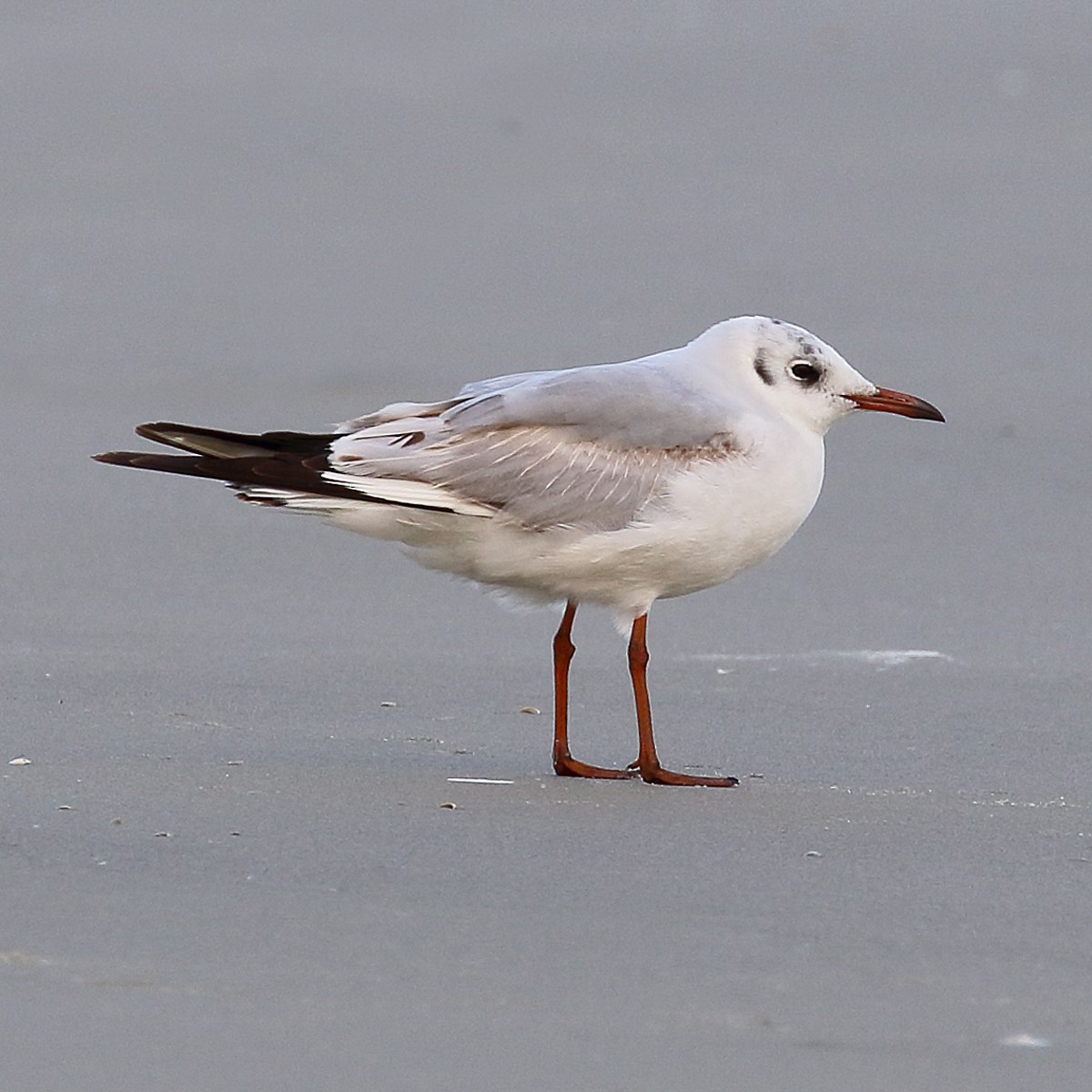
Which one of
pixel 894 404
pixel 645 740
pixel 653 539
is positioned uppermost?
pixel 894 404

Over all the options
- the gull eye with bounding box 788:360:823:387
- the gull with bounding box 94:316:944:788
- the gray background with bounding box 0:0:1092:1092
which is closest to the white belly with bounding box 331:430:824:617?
the gull with bounding box 94:316:944:788

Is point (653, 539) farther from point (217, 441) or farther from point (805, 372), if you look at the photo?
point (217, 441)

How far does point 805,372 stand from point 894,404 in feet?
0.85

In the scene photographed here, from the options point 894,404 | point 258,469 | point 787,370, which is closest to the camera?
point 258,469

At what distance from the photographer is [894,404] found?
17.1 ft

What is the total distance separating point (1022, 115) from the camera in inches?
388

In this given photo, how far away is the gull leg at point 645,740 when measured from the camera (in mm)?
4605

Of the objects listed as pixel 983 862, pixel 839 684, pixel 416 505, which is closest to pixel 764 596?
pixel 839 684

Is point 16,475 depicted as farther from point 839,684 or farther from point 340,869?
point 340,869

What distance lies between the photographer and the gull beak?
202 inches

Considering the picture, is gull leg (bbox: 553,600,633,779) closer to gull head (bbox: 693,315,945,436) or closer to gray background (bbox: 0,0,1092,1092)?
gray background (bbox: 0,0,1092,1092)

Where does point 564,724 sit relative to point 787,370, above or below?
below

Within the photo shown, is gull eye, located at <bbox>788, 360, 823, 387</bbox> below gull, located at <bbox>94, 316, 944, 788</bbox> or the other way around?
the other way around

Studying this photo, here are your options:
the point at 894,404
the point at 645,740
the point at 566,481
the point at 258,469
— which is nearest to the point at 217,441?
the point at 258,469
